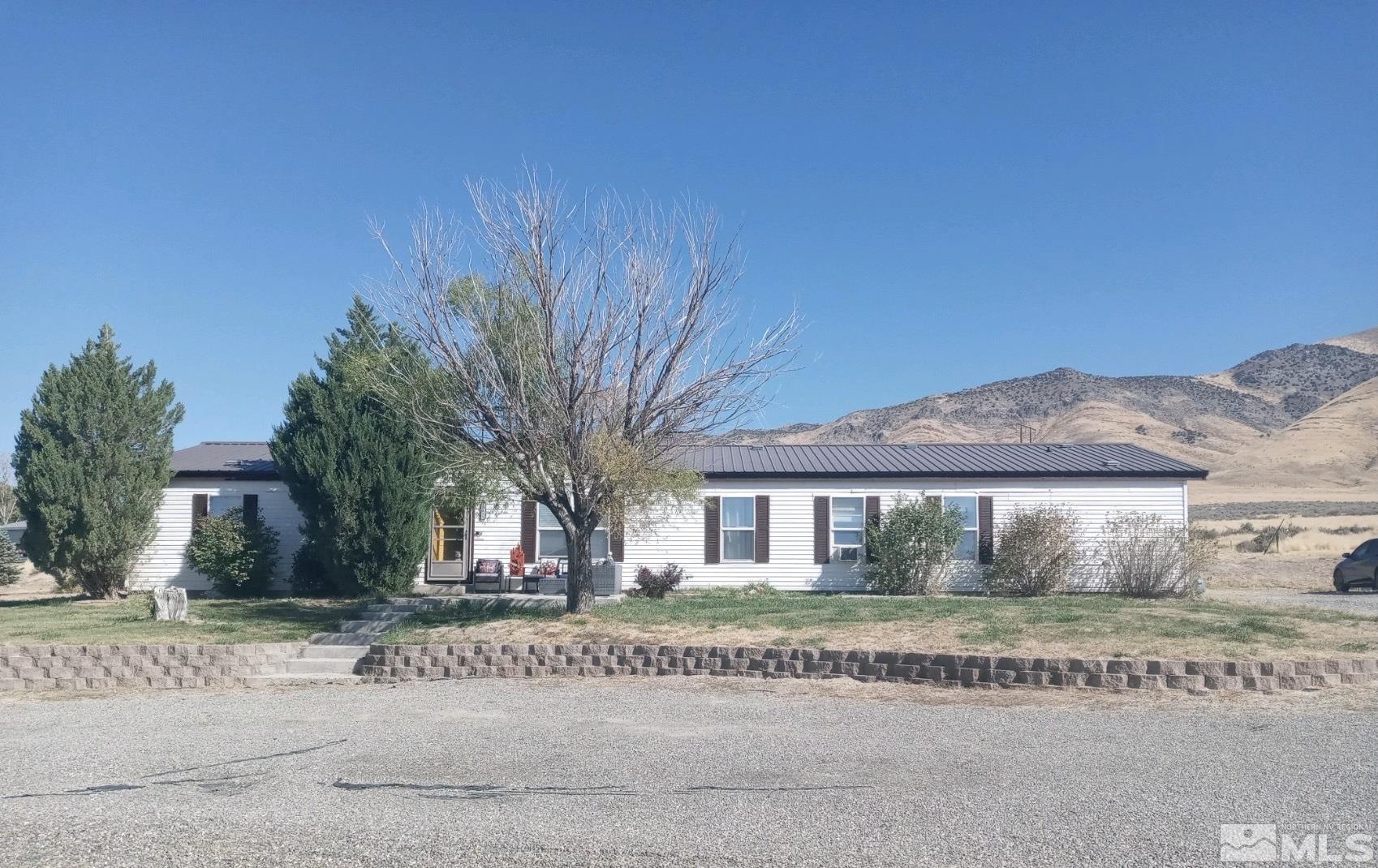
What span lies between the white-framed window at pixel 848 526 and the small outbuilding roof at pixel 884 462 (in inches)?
23.9

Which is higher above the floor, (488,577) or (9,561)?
(9,561)

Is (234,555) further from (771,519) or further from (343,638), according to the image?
(771,519)

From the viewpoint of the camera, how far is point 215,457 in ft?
Result: 79.5

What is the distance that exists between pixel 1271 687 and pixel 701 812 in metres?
7.00

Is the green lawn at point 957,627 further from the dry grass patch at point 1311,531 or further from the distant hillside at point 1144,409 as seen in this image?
the distant hillside at point 1144,409

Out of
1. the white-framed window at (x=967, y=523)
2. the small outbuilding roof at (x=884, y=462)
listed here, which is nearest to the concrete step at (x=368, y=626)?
the small outbuilding roof at (x=884, y=462)

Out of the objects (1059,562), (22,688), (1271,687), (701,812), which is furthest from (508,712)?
(1059,562)

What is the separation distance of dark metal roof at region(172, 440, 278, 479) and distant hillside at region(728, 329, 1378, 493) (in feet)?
193

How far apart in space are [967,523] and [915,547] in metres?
1.76

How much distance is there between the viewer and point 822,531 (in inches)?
870

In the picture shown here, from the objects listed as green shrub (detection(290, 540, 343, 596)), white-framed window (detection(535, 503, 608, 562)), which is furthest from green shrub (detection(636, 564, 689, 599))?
green shrub (detection(290, 540, 343, 596))

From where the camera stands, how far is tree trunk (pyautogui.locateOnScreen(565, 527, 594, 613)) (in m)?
15.4

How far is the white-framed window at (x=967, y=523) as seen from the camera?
861 inches

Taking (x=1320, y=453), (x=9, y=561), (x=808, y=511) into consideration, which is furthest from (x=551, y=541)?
(x=1320, y=453)
